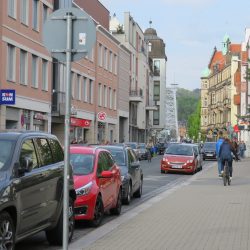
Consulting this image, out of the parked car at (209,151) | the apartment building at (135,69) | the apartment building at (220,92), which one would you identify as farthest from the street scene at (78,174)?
the apartment building at (220,92)

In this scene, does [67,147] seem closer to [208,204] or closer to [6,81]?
[208,204]

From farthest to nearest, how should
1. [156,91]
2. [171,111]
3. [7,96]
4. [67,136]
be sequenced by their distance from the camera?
[171,111]
[156,91]
[7,96]
[67,136]

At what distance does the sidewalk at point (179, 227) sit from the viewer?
32.0 feet

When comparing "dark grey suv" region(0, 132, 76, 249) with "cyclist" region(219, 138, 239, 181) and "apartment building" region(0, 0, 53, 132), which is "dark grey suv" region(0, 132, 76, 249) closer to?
"cyclist" region(219, 138, 239, 181)

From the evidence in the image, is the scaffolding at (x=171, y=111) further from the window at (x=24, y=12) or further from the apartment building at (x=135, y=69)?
the window at (x=24, y=12)

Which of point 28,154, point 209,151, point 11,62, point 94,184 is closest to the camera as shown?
point 28,154

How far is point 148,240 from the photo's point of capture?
10.2 meters

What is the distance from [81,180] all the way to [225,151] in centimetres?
1191

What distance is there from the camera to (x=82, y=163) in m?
13.0

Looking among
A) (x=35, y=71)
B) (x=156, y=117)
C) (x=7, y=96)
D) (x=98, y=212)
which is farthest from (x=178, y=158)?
(x=156, y=117)

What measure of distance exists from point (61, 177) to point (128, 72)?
63.6m

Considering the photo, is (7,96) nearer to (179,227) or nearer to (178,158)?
(178,158)

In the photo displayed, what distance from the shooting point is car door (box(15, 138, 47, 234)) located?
324 inches

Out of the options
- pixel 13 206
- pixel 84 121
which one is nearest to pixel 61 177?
pixel 13 206
